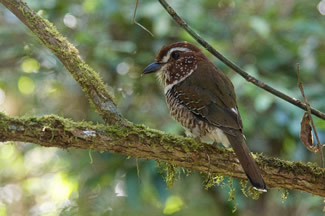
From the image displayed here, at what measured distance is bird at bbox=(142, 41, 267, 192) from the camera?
295cm

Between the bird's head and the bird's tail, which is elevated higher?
the bird's head

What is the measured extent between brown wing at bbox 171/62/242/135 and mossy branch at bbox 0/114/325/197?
25cm

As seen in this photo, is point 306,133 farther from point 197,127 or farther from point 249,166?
point 197,127

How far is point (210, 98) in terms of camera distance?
3.06 metres

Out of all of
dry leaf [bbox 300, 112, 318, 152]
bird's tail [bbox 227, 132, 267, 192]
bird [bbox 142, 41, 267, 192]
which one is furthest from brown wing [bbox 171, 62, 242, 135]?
dry leaf [bbox 300, 112, 318, 152]

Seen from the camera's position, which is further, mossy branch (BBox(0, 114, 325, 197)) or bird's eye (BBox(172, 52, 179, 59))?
bird's eye (BBox(172, 52, 179, 59))

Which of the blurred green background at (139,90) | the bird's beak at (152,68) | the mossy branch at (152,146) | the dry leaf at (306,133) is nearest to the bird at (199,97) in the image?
the bird's beak at (152,68)

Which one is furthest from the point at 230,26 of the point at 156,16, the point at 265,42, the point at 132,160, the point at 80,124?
the point at 80,124

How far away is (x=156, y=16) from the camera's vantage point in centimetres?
390

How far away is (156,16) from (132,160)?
1372 millimetres

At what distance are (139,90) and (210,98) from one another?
1543 millimetres

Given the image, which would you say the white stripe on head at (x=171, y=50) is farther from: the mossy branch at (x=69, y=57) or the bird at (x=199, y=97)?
the mossy branch at (x=69, y=57)

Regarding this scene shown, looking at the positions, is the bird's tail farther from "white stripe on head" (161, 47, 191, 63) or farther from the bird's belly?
"white stripe on head" (161, 47, 191, 63)

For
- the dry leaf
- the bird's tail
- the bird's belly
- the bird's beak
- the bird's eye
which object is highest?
the bird's eye
